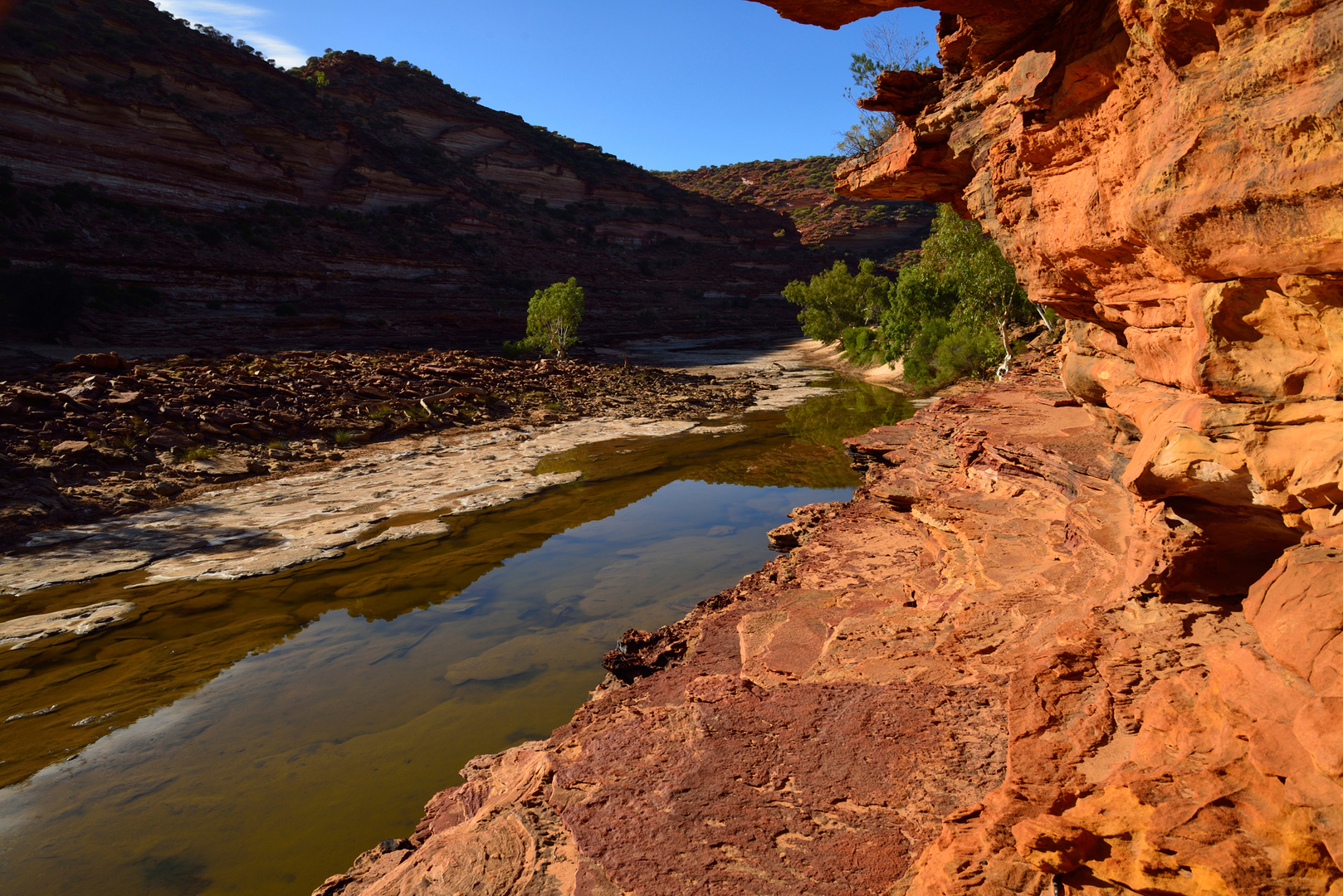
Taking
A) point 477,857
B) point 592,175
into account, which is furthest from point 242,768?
point 592,175

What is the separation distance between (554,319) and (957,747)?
114 feet

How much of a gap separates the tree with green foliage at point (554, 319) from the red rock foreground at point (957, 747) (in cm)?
3102

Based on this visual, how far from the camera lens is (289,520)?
13.3m

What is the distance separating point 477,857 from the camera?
161 inches

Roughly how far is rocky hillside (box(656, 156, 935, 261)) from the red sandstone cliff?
67924 mm

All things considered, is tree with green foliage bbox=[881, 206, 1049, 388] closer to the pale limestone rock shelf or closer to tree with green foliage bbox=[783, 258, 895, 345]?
tree with green foliage bbox=[783, 258, 895, 345]

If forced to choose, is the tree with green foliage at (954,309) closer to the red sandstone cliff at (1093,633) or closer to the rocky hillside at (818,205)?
the red sandstone cliff at (1093,633)

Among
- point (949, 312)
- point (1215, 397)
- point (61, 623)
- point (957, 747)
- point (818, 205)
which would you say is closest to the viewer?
point (1215, 397)

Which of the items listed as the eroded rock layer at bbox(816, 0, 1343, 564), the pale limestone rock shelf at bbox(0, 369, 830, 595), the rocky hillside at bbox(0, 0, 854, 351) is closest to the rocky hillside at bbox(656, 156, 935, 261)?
the rocky hillside at bbox(0, 0, 854, 351)

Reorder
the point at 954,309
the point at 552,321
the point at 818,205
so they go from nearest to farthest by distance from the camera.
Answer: the point at 954,309 < the point at 552,321 < the point at 818,205

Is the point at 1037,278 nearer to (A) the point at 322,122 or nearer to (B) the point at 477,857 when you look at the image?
(B) the point at 477,857

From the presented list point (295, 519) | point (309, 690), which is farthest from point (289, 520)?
point (309, 690)

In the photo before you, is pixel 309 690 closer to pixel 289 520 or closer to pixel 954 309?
pixel 289 520

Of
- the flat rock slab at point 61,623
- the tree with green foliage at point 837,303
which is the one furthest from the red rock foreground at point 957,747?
the tree with green foliage at point 837,303
